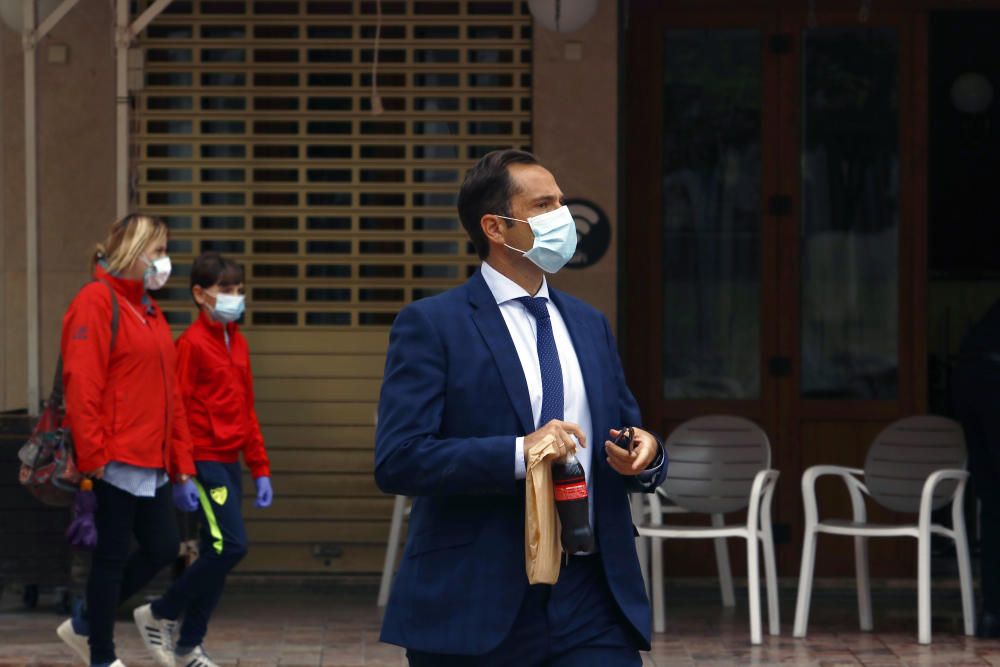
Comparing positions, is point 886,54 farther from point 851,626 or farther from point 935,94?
point 851,626

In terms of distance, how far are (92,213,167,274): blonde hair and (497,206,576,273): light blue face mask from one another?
309 cm

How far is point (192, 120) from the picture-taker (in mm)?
9008

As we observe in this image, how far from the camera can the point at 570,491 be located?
11.8 ft

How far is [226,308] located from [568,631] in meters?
3.81

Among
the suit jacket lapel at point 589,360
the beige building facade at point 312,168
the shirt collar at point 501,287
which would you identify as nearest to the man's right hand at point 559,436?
the suit jacket lapel at point 589,360

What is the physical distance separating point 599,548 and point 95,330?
324cm

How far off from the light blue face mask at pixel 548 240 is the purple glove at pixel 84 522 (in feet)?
10.2

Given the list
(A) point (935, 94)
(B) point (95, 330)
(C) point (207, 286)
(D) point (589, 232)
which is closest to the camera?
(B) point (95, 330)

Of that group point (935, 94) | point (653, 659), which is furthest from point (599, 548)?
point (935, 94)

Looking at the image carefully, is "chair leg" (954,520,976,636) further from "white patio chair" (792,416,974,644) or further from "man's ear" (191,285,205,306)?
"man's ear" (191,285,205,306)

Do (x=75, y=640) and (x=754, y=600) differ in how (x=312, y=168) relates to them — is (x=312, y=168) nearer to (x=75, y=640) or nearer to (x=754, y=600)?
(x=75, y=640)

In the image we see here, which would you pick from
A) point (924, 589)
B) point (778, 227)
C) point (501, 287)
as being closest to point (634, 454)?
point (501, 287)

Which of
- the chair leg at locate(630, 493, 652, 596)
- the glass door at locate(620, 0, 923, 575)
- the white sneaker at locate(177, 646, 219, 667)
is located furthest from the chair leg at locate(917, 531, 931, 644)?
the white sneaker at locate(177, 646, 219, 667)

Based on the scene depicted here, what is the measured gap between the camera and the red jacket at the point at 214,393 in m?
7.01
